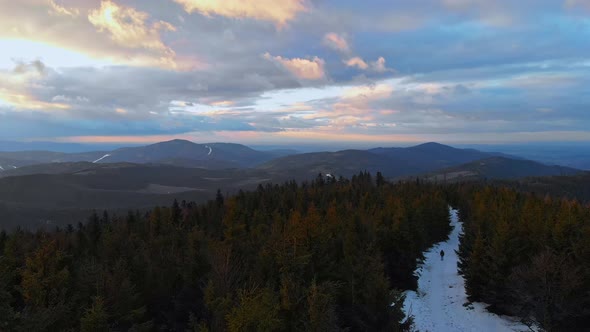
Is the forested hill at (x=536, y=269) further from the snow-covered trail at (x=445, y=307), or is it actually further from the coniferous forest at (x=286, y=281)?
the snow-covered trail at (x=445, y=307)

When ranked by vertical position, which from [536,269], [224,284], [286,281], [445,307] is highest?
[286,281]

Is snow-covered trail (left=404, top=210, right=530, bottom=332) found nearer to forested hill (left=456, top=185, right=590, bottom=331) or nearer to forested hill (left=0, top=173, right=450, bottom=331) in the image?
forested hill (left=456, top=185, right=590, bottom=331)

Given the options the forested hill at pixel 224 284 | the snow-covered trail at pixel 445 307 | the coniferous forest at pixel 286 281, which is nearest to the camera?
the forested hill at pixel 224 284

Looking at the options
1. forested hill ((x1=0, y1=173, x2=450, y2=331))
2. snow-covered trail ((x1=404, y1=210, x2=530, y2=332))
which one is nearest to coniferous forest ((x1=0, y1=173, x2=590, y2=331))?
forested hill ((x1=0, y1=173, x2=450, y2=331))

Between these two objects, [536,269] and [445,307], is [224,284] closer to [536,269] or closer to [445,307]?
[536,269]

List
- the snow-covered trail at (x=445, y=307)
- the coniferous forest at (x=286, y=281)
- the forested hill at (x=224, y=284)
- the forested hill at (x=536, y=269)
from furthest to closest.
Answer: the snow-covered trail at (x=445, y=307) < the forested hill at (x=536, y=269) < the coniferous forest at (x=286, y=281) < the forested hill at (x=224, y=284)

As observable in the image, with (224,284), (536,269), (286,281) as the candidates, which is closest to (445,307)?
(536,269)

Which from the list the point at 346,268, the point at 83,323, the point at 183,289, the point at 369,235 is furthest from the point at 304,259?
the point at 369,235

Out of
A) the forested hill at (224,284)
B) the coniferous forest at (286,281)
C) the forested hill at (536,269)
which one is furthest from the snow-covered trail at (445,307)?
the forested hill at (224,284)

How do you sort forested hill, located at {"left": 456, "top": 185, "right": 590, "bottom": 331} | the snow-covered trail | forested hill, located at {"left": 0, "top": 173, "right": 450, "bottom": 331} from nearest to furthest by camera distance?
Answer: forested hill, located at {"left": 0, "top": 173, "right": 450, "bottom": 331}, forested hill, located at {"left": 456, "top": 185, "right": 590, "bottom": 331}, the snow-covered trail
